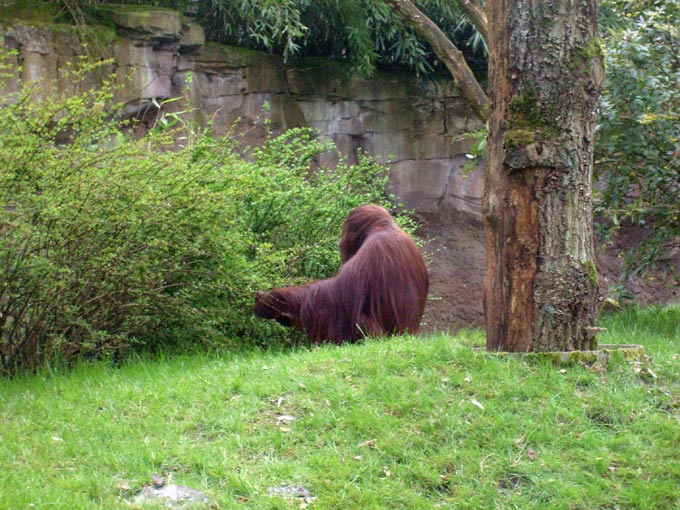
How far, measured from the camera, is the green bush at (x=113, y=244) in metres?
6.49

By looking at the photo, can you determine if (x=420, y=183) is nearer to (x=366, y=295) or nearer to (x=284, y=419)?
(x=366, y=295)

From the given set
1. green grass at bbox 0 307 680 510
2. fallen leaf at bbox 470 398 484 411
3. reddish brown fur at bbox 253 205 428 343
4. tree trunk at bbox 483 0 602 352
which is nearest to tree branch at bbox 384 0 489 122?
reddish brown fur at bbox 253 205 428 343

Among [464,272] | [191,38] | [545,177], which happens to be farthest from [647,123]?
[191,38]

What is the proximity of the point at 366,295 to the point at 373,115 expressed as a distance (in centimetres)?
639

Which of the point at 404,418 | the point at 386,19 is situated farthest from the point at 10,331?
the point at 386,19

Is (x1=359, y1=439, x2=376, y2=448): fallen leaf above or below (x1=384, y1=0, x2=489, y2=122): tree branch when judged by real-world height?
below

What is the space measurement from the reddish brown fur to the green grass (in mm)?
1656

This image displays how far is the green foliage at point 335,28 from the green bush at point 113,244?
408 centimetres

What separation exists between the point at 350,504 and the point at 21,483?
1635mm

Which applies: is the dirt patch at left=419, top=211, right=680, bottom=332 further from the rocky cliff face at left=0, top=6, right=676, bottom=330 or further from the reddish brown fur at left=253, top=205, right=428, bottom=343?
the reddish brown fur at left=253, top=205, right=428, bottom=343

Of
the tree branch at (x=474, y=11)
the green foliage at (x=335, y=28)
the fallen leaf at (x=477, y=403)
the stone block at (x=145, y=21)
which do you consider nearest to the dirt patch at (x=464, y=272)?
the green foliage at (x=335, y=28)

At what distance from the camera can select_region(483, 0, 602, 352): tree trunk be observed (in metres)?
5.35

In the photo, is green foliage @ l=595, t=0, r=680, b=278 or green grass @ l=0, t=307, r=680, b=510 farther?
green foliage @ l=595, t=0, r=680, b=278

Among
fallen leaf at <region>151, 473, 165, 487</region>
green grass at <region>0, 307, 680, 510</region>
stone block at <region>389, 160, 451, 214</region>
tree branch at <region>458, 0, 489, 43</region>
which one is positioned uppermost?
tree branch at <region>458, 0, 489, 43</region>
